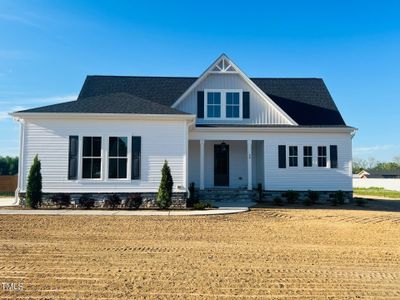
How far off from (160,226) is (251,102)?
11.2 meters

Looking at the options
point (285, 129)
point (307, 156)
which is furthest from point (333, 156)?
point (285, 129)

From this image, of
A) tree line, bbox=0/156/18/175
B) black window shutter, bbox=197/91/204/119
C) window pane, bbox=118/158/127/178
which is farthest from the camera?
tree line, bbox=0/156/18/175

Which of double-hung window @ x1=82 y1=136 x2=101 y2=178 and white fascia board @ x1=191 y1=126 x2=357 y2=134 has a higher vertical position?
white fascia board @ x1=191 y1=126 x2=357 y2=134

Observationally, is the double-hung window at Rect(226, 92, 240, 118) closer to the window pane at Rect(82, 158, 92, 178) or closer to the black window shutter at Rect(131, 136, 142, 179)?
the black window shutter at Rect(131, 136, 142, 179)

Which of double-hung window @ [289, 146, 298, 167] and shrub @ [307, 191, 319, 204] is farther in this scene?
double-hung window @ [289, 146, 298, 167]

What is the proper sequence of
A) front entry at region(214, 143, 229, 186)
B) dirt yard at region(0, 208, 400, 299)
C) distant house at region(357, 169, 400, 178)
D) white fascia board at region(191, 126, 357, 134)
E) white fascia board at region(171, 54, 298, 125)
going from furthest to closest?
distant house at region(357, 169, 400, 178) < front entry at region(214, 143, 229, 186) < white fascia board at region(171, 54, 298, 125) < white fascia board at region(191, 126, 357, 134) < dirt yard at region(0, 208, 400, 299)

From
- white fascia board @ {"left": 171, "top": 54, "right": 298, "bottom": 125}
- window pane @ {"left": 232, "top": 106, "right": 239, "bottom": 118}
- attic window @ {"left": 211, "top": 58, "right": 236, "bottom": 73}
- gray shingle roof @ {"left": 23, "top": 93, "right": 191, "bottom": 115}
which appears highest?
attic window @ {"left": 211, "top": 58, "right": 236, "bottom": 73}

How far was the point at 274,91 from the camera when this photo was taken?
22.7m

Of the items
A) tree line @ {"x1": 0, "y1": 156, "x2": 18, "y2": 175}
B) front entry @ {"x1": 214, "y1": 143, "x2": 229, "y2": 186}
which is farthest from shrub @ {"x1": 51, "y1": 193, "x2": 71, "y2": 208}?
tree line @ {"x1": 0, "y1": 156, "x2": 18, "y2": 175}

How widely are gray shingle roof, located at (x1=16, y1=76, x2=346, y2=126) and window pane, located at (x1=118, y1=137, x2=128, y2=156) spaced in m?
5.43

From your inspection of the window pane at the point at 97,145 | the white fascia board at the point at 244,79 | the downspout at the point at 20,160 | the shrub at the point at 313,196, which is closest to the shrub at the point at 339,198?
the shrub at the point at 313,196

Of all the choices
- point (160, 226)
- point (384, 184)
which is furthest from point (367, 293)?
point (384, 184)

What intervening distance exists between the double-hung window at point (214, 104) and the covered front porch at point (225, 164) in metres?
1.63

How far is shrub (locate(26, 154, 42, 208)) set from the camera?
1408cm
